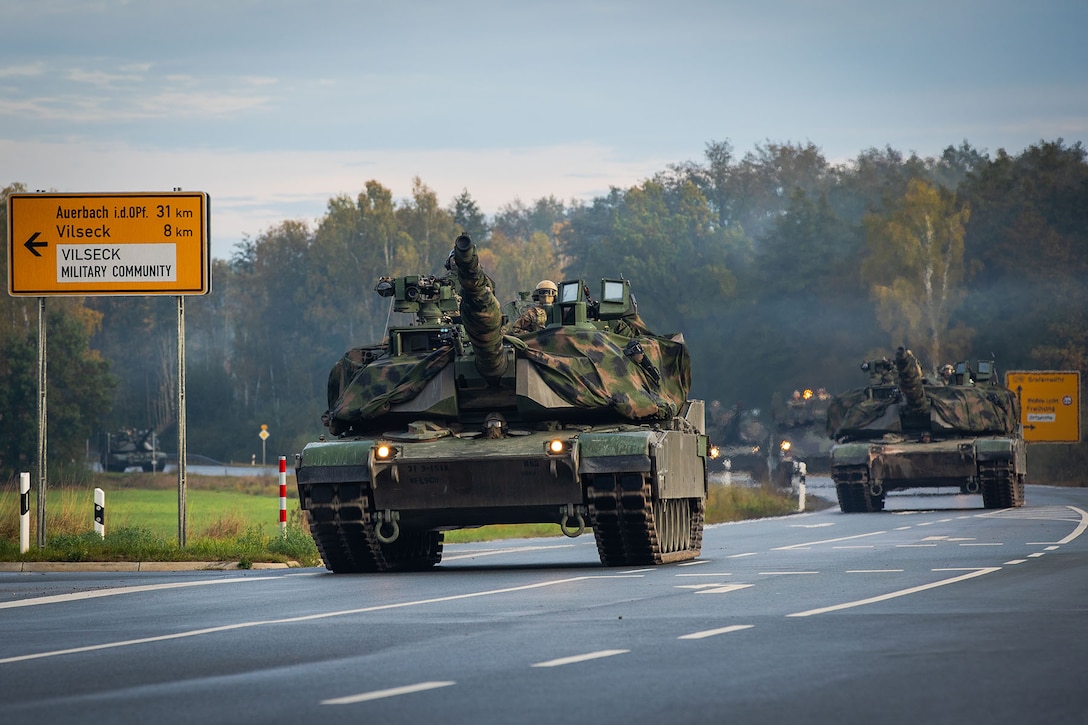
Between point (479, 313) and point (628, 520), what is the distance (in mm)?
Answer: 2685

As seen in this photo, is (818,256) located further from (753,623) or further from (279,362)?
(753,623)

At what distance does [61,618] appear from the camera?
1423cm

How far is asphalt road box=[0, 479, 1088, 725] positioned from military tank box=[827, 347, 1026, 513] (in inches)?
749

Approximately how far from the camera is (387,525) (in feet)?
66.6

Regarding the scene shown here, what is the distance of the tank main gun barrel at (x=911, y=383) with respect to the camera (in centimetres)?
3916

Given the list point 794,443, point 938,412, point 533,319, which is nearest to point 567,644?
point 533,319

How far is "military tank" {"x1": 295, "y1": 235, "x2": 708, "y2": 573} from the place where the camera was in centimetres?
1961

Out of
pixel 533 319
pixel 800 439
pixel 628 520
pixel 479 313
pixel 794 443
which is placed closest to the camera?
pixel 479 313

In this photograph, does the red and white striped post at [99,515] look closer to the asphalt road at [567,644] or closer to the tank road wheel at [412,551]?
the asphalt road at [567,644]

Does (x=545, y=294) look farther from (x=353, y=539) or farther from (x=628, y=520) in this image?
(x=353, y=539)

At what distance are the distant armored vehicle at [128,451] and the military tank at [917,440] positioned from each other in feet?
158

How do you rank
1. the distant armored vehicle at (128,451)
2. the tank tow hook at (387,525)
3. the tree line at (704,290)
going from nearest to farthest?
1. the tank tow hook at (387,525)
2. the tree line at (704,290)
3. the distant armored vehicle at (128,451)

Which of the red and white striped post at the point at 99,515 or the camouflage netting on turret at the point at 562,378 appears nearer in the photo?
the camouflage netting on turret at the point at 562,378

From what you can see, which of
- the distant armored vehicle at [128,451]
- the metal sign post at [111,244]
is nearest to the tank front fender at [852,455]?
the metal sign post at [111,244]
